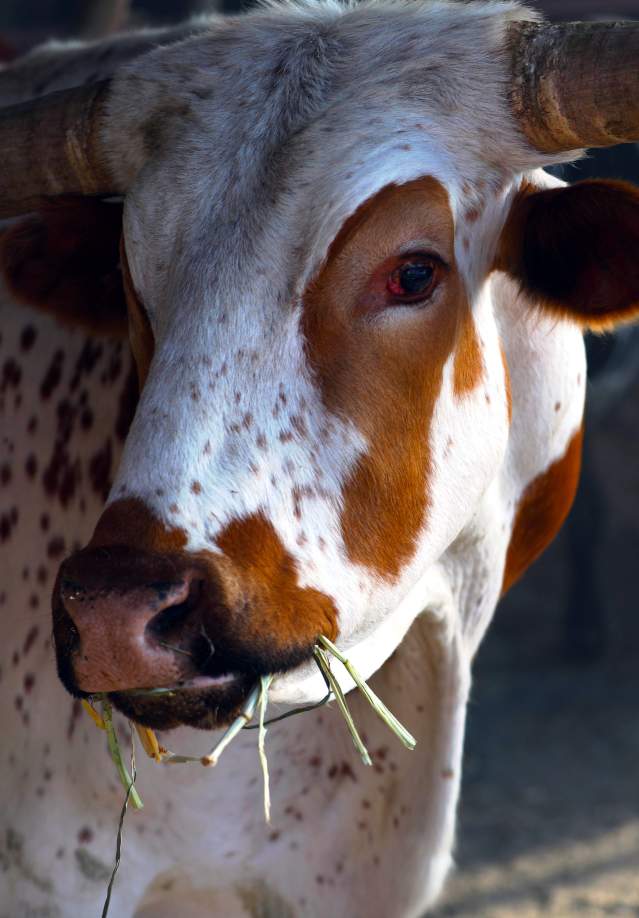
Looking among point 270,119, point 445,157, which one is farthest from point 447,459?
point 270,119

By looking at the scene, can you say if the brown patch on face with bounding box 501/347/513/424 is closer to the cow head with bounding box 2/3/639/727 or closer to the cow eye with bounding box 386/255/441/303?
the cow head with bounding box 2/3/639/727

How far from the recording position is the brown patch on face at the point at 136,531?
6.05 ft

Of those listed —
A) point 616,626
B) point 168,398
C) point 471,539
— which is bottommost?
point 616,626

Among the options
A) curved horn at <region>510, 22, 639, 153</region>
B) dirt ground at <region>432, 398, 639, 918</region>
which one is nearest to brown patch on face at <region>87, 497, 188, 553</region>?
curved horn at <region>510, 22, 639, 153</region>

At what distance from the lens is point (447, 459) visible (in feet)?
7.22

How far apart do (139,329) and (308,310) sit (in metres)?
0.39

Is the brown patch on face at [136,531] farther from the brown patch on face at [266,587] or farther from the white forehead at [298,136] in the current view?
the white forehead at [298,136]

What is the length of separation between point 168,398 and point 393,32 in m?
0.77

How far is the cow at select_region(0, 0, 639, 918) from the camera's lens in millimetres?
1920

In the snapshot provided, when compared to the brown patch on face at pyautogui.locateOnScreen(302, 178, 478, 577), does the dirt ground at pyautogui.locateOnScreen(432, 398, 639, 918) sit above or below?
below

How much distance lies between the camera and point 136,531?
6.09ft

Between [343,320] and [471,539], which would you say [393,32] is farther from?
[471,539]

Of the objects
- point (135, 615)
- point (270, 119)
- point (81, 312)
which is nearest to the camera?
point (135, 615)

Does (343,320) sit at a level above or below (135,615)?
above
